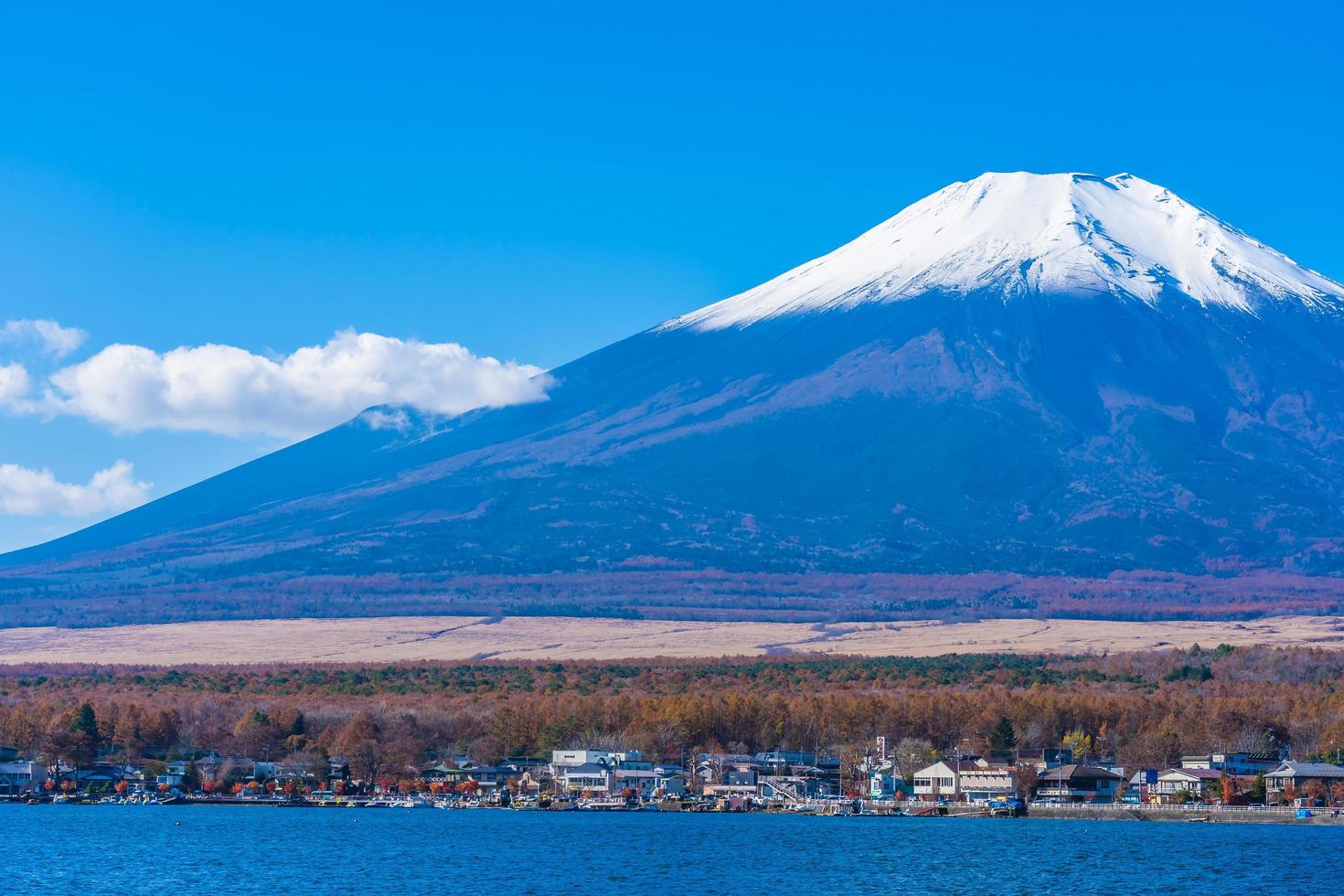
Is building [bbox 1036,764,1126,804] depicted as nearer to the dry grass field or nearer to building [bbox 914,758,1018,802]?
building [bbox 914,758,1018,802]

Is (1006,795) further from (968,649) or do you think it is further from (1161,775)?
(968,649)

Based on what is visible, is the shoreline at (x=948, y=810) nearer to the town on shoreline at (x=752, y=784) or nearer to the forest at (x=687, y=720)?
the town on shoreline at (x=752, y=784)

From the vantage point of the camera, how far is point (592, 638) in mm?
186000

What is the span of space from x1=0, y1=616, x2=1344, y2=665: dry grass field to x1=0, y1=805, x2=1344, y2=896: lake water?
79.3 m

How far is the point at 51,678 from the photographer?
523 feet

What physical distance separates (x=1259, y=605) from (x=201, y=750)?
378 feet

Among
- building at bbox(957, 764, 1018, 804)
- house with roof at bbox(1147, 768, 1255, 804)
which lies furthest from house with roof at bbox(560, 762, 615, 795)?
house with roof at bbox(1147, 768, 1255, 804)

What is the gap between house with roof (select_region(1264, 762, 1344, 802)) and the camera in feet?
312

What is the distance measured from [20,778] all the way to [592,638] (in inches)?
3196

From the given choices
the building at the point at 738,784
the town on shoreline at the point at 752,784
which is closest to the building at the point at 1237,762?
the town on shoreline at the point at 752,784

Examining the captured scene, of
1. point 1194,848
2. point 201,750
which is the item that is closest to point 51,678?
point 201,750

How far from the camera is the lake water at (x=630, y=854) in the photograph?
6588 cm

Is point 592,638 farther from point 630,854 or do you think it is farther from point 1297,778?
point 630,854

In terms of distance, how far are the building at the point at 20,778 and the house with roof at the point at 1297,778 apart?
60659mm
